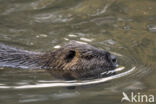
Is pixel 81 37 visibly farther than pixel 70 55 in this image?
Yes

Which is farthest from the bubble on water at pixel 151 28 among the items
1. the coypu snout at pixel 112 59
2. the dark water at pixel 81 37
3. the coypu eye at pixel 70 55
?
the coypu eye at pixel 70 55

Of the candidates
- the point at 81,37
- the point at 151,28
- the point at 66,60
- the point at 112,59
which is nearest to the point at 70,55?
the point at 66,60

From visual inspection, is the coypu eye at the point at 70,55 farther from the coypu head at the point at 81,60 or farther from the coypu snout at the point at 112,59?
A: the coypu snout at the point at 112,59

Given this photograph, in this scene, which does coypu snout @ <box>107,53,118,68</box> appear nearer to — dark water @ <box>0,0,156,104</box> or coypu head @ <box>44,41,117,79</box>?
coypu head @ <box>44,41,117,79</box>

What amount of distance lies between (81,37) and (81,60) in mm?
1604

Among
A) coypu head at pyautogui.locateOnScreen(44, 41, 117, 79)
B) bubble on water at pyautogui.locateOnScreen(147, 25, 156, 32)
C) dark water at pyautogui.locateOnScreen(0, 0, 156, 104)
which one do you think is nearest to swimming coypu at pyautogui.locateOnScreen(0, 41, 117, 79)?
coypu head at pyautogui.locateOnScreen(44, 41, 117, 79)

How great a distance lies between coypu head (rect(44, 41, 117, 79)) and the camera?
718cm

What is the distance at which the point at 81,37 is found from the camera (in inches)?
346

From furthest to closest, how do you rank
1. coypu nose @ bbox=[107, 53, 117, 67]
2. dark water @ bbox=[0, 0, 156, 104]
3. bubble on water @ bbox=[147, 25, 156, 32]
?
bubble on water @ bbox=[147, 25, 156, 32]
coypu nose @ bbox=[107, 53, 117, 67]
dark water @ bbox=[0, 0, 156, 104]

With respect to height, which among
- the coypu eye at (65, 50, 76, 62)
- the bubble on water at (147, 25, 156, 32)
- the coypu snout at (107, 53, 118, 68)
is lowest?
the bubble on water at (147, 25, 156, 32)

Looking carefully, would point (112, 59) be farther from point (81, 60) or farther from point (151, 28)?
point (151, 28)

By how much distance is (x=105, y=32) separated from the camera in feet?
29.7

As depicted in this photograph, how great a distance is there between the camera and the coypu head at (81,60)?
23.5ft

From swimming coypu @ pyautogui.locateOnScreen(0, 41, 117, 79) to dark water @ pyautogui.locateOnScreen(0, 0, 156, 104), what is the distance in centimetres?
21
